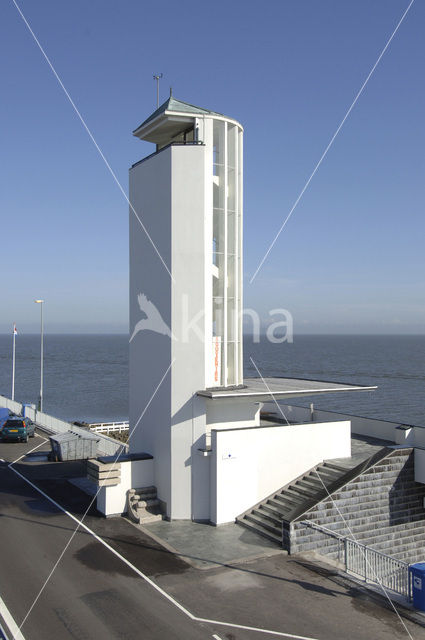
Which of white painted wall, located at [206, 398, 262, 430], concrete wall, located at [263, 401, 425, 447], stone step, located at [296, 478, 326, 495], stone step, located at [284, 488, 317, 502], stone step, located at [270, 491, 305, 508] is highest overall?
white painted wall, located at [206, 398, 262, 430]

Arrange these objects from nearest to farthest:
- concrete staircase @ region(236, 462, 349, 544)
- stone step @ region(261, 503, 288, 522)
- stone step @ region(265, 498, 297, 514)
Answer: concrete staircase @ region(236, 462, 349, 544)
stone step @ region(261, 503, 288, 522)
stone step @ region(265, 498, 297, 514)

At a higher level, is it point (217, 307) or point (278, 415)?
point (217, 307)

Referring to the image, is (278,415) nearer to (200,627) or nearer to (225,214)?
(225,214)

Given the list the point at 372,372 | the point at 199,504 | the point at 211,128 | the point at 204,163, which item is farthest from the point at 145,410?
the point at 372,372

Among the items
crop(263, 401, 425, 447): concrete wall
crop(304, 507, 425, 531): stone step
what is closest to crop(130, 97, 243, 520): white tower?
crop(304, 507, 425, 531): stone step

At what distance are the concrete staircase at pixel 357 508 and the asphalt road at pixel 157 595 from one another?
153 centimetres

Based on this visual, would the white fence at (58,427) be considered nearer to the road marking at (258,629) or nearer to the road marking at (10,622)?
the road marking at (10,622)

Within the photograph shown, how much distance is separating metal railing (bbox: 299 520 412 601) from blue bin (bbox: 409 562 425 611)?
309 mm

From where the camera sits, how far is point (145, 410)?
21016 mm

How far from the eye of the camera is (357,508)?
1825 centimetres

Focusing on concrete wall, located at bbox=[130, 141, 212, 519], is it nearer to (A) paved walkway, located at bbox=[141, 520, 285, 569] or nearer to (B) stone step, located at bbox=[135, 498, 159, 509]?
(B) stone step, located at bbox=[135, 498, 159, 509]

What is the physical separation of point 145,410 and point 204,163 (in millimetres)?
9146

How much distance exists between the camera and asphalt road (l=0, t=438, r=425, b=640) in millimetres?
12070

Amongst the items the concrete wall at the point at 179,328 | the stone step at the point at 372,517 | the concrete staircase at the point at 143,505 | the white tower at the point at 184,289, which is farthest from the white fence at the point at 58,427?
the stone step at the point at 372,517
